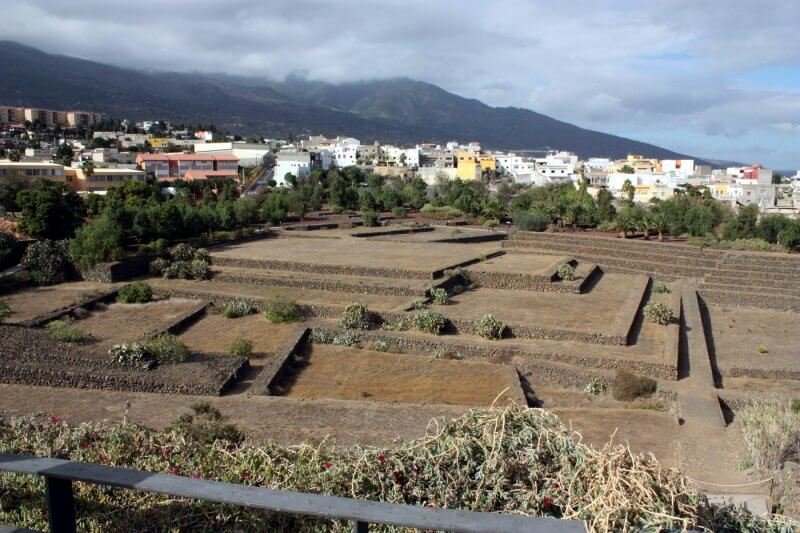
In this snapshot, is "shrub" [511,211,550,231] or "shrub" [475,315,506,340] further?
"shrub" [511,211,550,231]

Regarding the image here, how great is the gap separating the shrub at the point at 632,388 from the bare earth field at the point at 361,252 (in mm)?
9620

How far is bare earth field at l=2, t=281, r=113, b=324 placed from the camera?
60.9ft

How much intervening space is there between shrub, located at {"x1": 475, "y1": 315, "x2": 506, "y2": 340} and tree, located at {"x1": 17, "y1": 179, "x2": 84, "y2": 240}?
19.4 metres

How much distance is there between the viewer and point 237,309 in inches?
763

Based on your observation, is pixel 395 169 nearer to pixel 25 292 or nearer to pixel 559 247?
pixel 559 247

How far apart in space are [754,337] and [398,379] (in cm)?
1185

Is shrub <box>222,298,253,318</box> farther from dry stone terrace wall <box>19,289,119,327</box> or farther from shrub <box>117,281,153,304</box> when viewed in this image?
dry stone terrace wall <box>19,289,119,327</box>

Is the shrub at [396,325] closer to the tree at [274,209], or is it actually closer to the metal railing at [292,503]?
the metal railing at [292,503]

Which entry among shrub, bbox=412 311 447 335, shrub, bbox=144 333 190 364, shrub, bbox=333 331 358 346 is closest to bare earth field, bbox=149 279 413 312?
shrub, bbox=412 311 447 335

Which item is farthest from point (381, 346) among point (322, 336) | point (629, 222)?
point (629, 222)

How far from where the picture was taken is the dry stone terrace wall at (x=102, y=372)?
40.3 feet

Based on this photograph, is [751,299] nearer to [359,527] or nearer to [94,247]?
[94,247]

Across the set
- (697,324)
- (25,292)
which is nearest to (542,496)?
(697,324)

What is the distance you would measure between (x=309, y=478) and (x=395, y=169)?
79.6 meters
